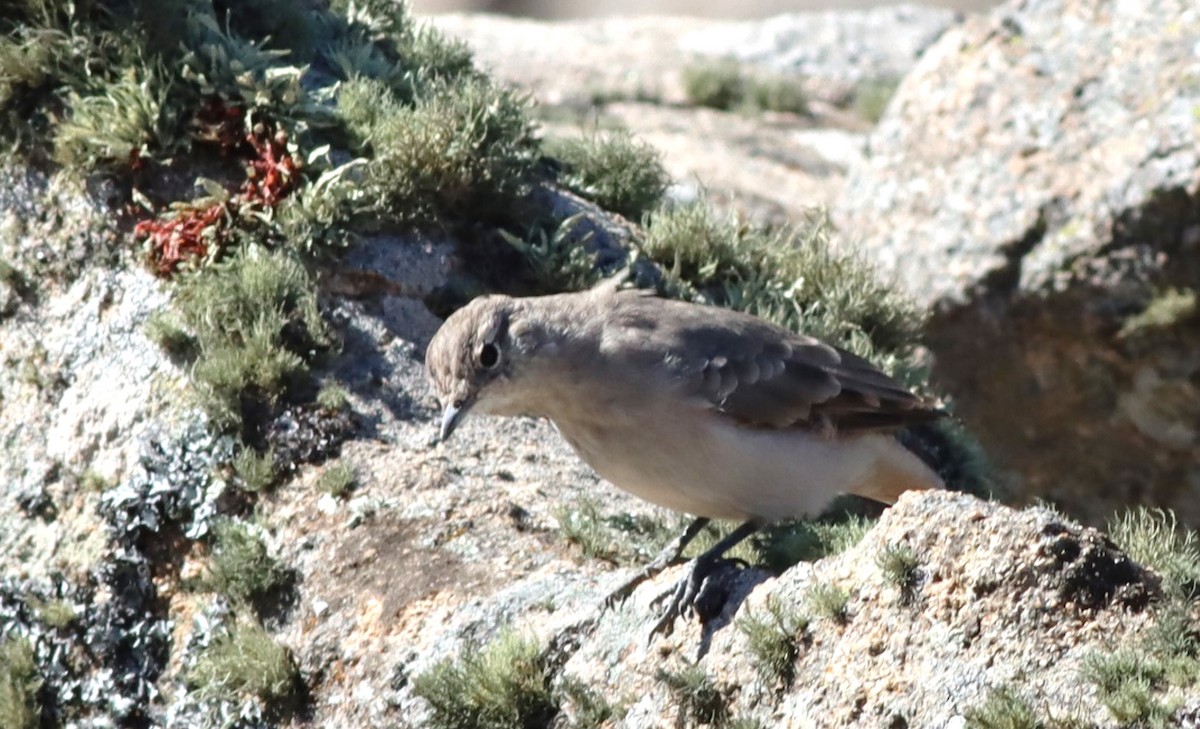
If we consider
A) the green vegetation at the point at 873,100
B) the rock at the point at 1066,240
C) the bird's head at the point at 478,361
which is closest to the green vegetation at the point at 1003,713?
the bird's head at the point at 478,361

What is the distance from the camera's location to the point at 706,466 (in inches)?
274

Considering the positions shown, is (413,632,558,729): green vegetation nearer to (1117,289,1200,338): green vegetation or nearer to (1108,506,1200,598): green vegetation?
(1108,506,1200,598): green vegetation

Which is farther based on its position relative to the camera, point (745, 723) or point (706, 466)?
point (706, 466)

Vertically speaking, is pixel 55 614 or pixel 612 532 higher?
pixel 612 532

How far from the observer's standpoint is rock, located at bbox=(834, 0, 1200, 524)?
1161cm

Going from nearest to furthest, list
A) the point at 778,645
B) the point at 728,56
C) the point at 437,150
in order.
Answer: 1. the point at 778,645
2. the point at 437,150
3. the point at 728,56

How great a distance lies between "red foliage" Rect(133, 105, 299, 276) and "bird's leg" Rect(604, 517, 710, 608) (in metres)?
2.94

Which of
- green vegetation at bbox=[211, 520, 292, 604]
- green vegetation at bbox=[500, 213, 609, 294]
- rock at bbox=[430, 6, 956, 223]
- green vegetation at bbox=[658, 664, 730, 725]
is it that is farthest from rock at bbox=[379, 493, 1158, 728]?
rock at bbox=[430, 6, 956, 223]

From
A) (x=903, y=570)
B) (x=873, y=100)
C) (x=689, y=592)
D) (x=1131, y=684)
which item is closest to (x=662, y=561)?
(x=689, y=592)

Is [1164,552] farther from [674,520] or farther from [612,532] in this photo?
[674,520]

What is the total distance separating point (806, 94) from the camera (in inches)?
666

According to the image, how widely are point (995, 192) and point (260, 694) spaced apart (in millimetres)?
7257

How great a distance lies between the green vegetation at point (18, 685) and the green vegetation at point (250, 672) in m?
0.76

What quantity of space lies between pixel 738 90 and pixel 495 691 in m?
11.1
